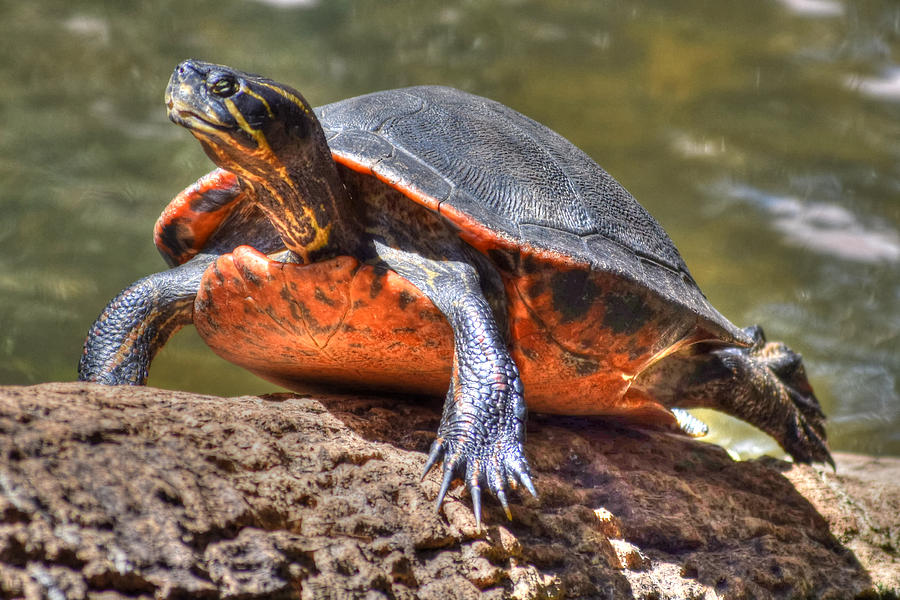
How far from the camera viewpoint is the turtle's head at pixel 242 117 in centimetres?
147

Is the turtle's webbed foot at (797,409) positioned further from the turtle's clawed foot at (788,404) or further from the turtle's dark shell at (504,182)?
the turtle's dark shell at (504,182)

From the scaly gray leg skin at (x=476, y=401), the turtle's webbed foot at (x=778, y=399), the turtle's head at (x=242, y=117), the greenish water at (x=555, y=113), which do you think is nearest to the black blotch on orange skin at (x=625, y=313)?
the scaly gray leg skin at (x=476, y=401)

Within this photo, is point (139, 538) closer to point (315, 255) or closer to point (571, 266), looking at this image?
Result: point (315, 255)

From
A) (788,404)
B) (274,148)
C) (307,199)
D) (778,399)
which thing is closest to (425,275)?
(307,199)

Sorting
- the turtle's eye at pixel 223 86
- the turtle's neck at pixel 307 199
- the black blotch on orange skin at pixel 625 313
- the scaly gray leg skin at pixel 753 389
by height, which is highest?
the scaly gray leg skin at pixel 753 389

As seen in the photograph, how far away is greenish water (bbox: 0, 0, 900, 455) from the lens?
3.96 metres

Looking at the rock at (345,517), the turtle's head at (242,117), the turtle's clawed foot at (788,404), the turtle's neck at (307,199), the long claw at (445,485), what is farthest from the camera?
the turtle's clawed foot at (788,404)

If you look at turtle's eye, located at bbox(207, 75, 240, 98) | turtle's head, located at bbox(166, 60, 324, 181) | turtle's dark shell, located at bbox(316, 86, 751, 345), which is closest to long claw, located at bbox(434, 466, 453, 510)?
turtle's dark shell, located at bbox(316, 86, 751, 345)

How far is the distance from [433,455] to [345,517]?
274mm

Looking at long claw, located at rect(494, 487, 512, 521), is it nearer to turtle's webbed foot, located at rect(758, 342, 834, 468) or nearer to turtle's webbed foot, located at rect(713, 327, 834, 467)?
turtle's webbed foot, located at rect(713, 327, 834, 467)

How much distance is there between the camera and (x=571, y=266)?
1.68 metres

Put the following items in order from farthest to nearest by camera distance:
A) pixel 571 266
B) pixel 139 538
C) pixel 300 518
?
pixel 571 266 < pixel 300 518 < pixel 139 538

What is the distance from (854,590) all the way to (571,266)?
1150 millimetres

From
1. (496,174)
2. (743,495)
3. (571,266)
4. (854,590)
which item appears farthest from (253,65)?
(854,590)
